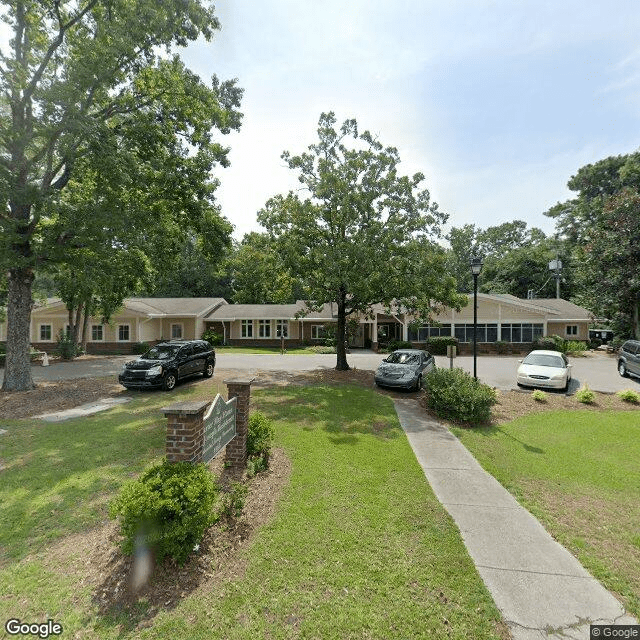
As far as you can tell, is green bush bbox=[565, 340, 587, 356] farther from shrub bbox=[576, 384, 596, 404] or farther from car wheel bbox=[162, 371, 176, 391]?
car wheel bbox=[162, 371, 176, 391]

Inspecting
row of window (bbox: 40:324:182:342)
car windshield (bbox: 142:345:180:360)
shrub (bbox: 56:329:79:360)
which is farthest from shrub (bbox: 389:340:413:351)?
shrub (bbox: 56:329:79:360)

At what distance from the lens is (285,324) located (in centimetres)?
3456

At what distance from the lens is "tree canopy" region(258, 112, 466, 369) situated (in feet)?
48.6

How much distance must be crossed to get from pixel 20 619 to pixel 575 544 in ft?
20.2

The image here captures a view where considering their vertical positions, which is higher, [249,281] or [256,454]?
[249,281]

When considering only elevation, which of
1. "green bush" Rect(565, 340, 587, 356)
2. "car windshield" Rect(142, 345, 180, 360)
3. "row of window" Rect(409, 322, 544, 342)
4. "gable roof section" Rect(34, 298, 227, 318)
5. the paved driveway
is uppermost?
"gable roof section" Rect(34, 298, 227, 318)

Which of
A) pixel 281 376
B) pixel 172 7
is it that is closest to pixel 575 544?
pixel 281 376

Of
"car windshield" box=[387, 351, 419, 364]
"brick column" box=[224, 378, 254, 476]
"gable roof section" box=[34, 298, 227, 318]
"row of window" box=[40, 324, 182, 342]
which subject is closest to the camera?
"brick column" box=[224, 378, 254, 476]

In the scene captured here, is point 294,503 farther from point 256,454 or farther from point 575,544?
point 575,544

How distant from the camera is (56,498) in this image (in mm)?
5148

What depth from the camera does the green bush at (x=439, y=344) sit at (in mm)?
27344

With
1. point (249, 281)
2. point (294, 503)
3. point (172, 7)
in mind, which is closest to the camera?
point (294, 503)

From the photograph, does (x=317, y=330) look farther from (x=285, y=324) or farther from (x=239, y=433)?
(x=239, y=433)

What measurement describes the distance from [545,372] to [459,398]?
6844mm
